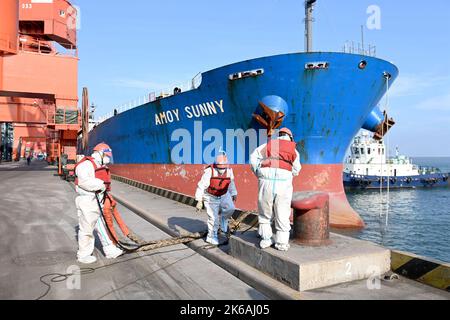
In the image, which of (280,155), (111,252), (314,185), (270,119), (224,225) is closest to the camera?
(280,155)

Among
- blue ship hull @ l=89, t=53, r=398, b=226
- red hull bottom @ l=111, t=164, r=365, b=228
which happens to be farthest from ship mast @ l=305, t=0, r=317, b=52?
red hull bottom @ l=111, t=164, r=365, b=228

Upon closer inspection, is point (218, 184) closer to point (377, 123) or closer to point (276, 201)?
point (276, 201)

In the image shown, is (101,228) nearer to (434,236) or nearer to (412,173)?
(434,236)

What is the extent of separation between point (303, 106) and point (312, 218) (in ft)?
27.3

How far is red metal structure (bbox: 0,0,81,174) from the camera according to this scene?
68.8 feet

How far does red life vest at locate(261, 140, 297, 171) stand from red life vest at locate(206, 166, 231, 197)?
1564 mm

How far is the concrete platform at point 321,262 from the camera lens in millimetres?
3916

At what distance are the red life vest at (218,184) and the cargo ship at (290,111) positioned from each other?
239 inches

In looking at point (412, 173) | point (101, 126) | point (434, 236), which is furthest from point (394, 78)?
point (412, 173)

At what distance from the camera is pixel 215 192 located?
20.4 ft

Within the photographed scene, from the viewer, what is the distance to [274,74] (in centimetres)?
1230

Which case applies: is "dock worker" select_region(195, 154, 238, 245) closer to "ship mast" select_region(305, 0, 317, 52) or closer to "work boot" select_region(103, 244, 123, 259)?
"work boot" select_region(103, 244, 123, 259)

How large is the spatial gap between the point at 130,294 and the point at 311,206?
258cm

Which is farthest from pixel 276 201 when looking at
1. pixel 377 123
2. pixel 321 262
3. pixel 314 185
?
pixel 377 123
